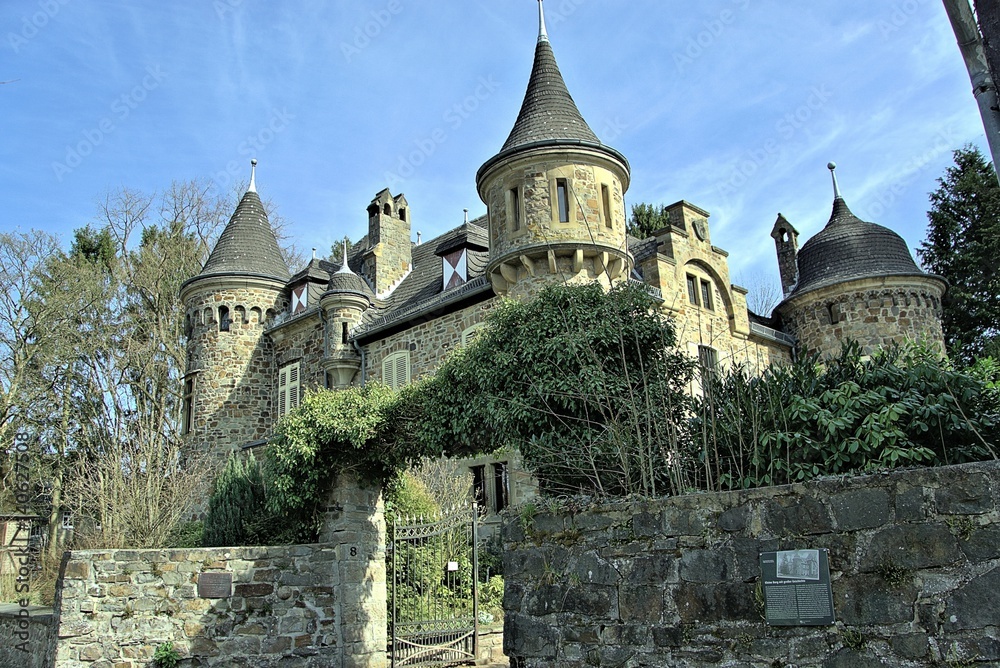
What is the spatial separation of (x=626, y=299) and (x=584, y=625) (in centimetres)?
390

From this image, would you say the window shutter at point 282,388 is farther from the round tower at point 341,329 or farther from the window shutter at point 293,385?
the round tower at point 341,329

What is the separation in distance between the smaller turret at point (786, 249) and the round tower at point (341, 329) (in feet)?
43.8

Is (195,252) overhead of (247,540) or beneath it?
overhead

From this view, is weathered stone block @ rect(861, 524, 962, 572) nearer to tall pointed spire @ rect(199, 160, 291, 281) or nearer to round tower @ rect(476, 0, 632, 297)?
round tower @ rect(476, 0, 632, 297)

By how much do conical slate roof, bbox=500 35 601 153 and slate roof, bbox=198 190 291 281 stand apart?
40.3 ft

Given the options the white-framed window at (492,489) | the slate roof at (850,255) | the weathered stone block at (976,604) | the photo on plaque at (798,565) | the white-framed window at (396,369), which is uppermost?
the slate roof at (850,255)

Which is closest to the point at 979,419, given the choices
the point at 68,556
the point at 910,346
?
the point at 910,346

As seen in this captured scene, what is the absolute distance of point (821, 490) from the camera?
18.1 ft

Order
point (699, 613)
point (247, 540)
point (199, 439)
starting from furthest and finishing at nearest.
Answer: point (199, 439), point (247, 540), point (699, 613)

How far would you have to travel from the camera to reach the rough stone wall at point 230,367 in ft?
79.8

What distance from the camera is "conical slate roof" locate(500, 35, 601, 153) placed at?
15664 millimetres

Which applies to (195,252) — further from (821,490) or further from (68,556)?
A: (821,490)

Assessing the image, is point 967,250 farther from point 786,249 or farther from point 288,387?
point 288,387

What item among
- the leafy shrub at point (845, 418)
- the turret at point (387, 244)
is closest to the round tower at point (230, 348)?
the turret at point (387, 244)
